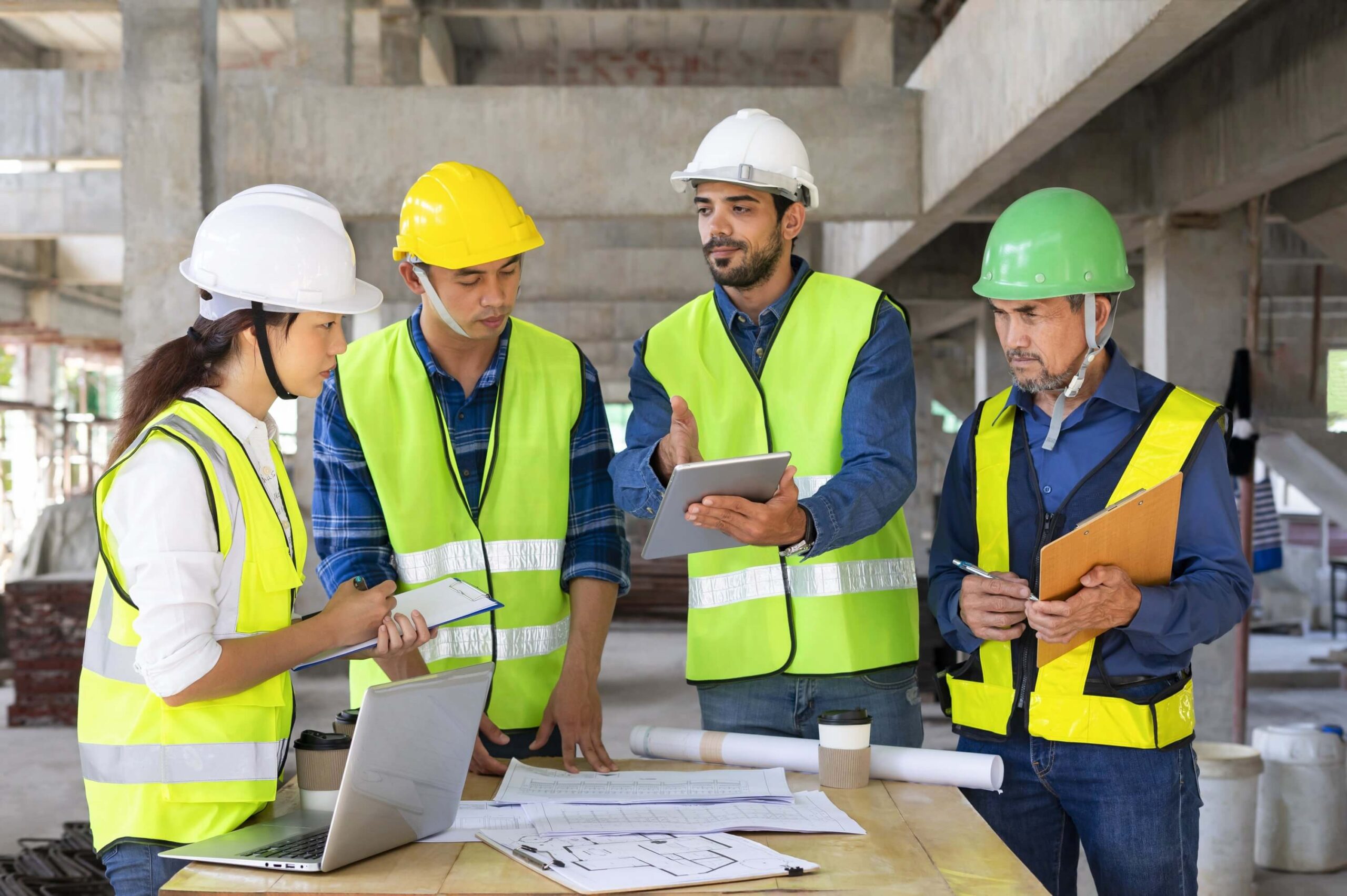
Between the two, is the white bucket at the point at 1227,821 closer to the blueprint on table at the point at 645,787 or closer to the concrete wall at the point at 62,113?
the blueprint on table at the point at 645,787

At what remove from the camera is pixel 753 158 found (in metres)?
2.98

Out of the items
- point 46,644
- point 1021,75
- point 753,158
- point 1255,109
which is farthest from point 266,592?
point 46,644

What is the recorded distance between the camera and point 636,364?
306 centimetres

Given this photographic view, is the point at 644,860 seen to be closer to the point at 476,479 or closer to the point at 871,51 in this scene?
the point at 476,479

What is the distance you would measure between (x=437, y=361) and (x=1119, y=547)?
1.64 metres

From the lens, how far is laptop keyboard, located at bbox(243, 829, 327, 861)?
194 cm

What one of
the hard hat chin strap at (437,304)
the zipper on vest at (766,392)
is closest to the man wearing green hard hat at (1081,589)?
the zipper on vest at (766,392)

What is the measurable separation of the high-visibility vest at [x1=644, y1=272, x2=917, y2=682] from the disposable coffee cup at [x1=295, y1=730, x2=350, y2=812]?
984mm

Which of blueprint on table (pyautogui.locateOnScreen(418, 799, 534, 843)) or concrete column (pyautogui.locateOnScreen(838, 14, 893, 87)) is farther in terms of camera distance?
concrete column (pyautogui.locateOnScreen(838, 14, 893, 87))

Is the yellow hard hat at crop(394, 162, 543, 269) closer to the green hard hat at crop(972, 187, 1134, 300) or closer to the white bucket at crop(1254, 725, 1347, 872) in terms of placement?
the green hard hat at crop(972, 187, 1134, 300)

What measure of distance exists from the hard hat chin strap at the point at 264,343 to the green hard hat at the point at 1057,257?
1521 millimetres

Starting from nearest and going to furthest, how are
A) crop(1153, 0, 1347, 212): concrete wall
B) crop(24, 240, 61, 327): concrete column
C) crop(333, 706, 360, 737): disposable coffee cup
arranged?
crop(333, 706, 360, 737): disposable coffee cup < crop(1153, 0, 1347, 212): concrete wall < crop(24, 240, 61, 327): concrete column

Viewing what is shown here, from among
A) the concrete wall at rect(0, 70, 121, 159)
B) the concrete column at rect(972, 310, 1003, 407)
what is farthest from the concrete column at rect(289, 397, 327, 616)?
the concrete column at rect(972, 310, 1003, 407)

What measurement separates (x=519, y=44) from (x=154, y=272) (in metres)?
7.41
